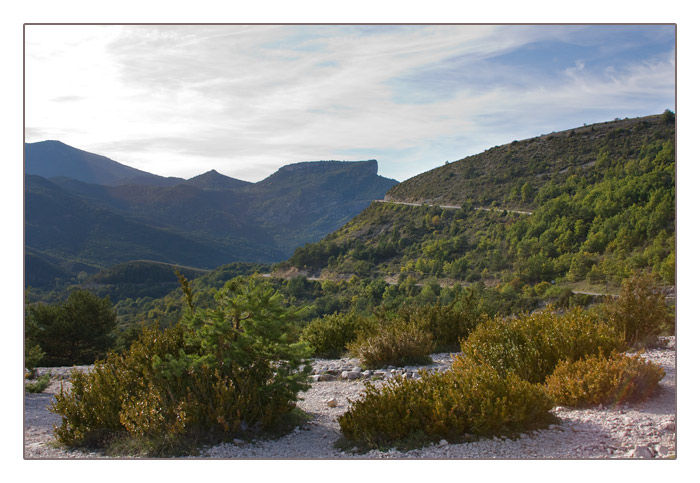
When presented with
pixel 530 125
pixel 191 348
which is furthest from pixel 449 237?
pixel 191 348

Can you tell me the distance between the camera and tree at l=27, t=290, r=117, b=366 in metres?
9.88

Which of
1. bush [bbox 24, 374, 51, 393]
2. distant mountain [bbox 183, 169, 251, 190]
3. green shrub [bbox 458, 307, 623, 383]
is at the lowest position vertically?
bush [bbox 24, 374, 51, 393]

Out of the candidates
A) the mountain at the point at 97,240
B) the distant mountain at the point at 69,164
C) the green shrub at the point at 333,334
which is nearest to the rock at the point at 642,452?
the green shrub at the point at 333,334

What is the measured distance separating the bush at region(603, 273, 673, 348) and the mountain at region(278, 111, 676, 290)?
689cm

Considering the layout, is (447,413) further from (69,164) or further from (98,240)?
(98,240)

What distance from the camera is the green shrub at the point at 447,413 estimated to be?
13.2 feet

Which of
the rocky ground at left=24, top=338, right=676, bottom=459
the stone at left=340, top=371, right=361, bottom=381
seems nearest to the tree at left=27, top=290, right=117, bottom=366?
the rocky ground at left=24, top=338, right=676, bottom=459

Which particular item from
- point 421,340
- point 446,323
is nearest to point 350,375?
point 421,340

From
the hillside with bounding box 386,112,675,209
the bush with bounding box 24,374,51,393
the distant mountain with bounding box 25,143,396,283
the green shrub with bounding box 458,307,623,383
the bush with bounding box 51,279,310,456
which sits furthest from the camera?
the distant mountain with bounding box 25,143,396,283

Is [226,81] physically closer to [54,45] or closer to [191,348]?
[54,45]

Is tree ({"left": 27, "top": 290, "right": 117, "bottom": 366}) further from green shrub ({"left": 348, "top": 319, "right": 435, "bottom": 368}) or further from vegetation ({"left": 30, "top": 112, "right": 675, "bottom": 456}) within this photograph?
green shrub ({"left": 348, "top": 319, "right": 435, "bottom": 368})

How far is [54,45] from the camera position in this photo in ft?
17.8

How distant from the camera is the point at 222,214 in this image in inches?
2336

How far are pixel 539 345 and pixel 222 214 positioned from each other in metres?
56.4
